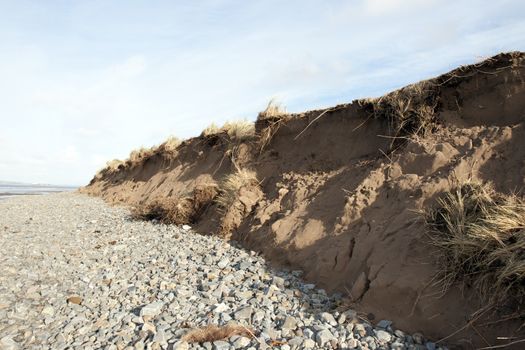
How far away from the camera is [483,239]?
3.81m

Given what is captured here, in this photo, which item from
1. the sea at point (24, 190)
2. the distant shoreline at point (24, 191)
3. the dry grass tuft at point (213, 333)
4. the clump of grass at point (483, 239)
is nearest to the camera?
the clump of grass at point (483, 239)

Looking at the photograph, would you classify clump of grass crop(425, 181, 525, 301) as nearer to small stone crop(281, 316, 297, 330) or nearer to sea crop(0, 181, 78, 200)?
small stone crop(281, 316, 297, 330)

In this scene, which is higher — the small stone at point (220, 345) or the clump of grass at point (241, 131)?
the clump of grass at point (241, 131)

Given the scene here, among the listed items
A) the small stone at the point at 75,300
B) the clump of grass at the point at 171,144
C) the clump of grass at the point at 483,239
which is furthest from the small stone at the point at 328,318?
the clump of grass at the point at 171,144

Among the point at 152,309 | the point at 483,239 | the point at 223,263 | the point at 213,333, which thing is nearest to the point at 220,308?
the point at 213,333

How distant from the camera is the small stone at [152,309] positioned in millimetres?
4297

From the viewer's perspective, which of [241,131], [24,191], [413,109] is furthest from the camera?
[24,191]

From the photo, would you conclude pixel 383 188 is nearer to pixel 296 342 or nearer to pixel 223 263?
pixel 223 263

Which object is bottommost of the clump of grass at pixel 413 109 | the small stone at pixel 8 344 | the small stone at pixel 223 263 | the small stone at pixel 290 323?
the small stone at pixel 290 323

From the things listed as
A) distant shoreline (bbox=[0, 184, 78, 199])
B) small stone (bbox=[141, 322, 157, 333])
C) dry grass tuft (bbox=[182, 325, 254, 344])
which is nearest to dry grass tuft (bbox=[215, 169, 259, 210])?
small stone (bbox=[141, 322, 157, 333])

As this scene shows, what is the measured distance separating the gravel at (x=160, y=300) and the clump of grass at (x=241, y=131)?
343 centimetres

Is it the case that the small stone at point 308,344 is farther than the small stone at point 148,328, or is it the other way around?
the small stone at point 148,328

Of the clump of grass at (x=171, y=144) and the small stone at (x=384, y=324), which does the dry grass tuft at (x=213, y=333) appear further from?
the clump of grass at (x=171, y=144)

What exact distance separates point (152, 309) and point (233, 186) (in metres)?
4.36
